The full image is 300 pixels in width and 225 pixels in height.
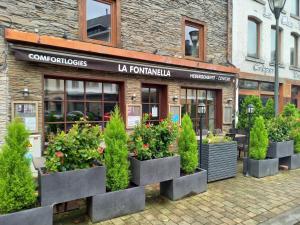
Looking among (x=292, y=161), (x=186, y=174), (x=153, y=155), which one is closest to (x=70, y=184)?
(x=153, y=155)

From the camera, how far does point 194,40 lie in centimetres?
938

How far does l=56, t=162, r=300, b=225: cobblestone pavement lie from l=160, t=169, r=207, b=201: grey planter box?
0.10 m

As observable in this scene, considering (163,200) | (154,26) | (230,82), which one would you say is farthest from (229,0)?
(163,200)

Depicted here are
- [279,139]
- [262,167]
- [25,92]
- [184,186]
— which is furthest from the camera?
[279,139]

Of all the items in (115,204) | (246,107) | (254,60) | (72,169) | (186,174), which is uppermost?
(254,60)

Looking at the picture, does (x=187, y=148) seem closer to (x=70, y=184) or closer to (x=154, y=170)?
(x=154, y=170)

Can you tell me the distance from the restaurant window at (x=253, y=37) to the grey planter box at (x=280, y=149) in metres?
5.82

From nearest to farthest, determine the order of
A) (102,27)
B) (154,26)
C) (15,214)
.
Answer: (15,214), (102,27), (154,26)

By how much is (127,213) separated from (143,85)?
15.5ft

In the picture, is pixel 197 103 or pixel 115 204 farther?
pixel 197 103

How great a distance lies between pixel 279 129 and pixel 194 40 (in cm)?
457

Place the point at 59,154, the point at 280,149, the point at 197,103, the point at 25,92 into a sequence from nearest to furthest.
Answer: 1. the point at 59,154
2. the point at 25,92
3. the point at 280,149
4. the point at 197,103

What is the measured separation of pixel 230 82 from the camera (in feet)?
33.1

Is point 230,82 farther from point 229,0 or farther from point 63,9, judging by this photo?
point 63,9
